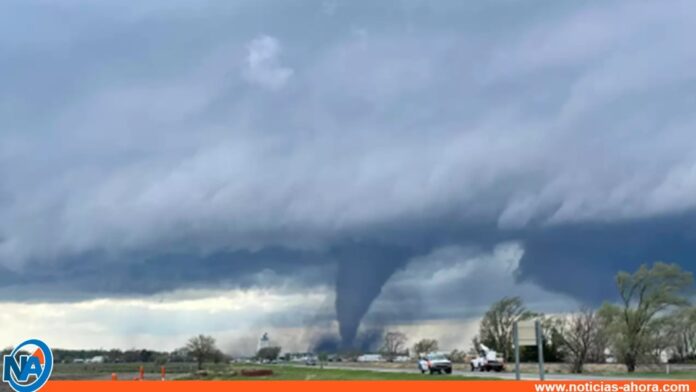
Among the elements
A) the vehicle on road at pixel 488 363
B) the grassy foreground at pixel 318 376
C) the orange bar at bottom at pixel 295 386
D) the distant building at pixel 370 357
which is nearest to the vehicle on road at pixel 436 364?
the grassy foreground at pixel 318 376

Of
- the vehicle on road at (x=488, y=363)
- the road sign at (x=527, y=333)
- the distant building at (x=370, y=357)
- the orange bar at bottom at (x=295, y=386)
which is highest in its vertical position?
the road sign at (x=527, y=333)

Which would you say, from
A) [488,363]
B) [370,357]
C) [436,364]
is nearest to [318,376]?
[436,364]

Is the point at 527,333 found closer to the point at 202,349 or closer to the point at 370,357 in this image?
the point at 202,349

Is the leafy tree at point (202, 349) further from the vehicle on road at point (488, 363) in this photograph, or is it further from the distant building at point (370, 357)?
the distant building at point (370, 357)

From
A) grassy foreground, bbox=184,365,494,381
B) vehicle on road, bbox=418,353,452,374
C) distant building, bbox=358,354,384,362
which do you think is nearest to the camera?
grassy foreground, bbox=184,365,494,381

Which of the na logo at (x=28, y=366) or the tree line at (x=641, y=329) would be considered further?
the tree line at (x=641, y=329)

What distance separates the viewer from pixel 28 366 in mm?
18359

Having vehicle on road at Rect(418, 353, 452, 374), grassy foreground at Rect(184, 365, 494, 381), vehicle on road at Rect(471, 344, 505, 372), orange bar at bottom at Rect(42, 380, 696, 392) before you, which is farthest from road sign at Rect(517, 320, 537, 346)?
vehicle on road at Rect(471, 344, 505, 372)

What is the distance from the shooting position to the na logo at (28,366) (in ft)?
59.7

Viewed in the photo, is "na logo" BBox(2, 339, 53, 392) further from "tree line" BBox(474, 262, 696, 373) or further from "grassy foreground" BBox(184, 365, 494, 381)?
"tree line" BBox(474, 262, 696, 373)

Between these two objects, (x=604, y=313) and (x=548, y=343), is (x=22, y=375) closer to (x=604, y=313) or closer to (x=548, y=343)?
(x=604, y=313)

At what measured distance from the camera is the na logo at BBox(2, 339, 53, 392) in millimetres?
18203

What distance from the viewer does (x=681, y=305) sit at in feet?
317

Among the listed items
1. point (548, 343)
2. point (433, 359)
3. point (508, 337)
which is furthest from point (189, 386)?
point (508, 337)
